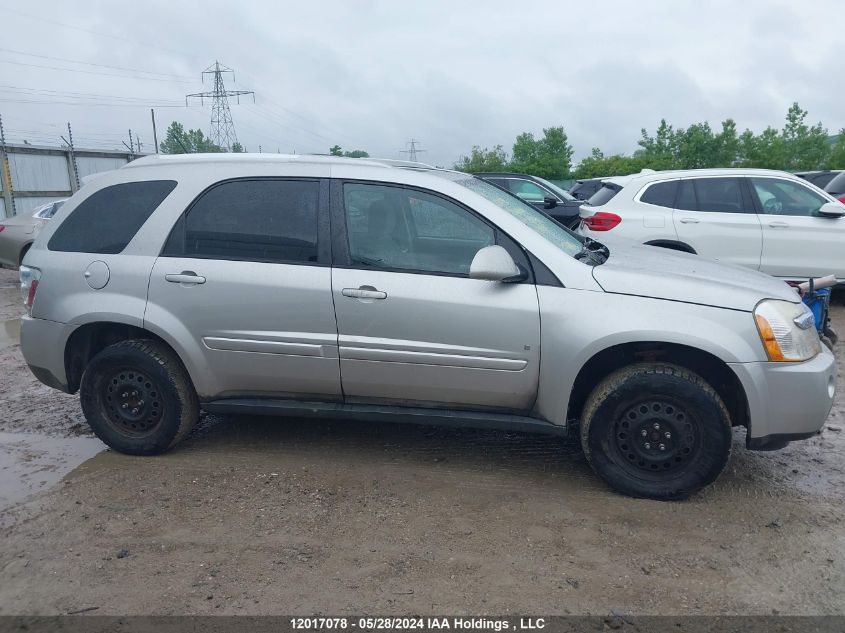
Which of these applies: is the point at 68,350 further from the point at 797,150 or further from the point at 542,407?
the point at 797,150

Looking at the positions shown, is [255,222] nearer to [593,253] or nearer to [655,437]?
[593,253]

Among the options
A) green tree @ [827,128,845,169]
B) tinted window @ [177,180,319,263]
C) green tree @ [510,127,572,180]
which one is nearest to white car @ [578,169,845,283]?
tinted window @ [177,180,319,263]

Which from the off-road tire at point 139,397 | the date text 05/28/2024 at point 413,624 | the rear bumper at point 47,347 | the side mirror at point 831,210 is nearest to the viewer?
the date text 05/28/2024 at point 413,624

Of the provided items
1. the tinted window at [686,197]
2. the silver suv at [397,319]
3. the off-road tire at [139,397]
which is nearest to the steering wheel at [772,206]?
the tinted window at [686,197]

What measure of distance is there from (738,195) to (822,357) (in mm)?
4871

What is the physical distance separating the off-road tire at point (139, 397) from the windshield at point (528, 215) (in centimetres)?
213

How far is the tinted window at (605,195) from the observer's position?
8.55 metres

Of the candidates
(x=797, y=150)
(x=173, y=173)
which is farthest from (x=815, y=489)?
(x=797, y=150)

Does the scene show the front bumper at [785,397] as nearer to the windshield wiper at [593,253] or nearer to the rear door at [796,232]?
the windshield wiper at [593,253]

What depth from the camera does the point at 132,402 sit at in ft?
14.3

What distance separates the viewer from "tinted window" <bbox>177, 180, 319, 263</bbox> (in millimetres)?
4113

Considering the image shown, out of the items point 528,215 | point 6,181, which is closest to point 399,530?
point 528,215

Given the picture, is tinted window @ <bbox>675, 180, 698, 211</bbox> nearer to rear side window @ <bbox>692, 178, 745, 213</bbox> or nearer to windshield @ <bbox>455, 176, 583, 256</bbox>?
rear side window @ <bbox>692, 178, 745, 213</bbox>

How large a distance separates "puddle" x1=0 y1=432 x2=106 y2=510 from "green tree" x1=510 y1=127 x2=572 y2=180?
3470 centimetres
